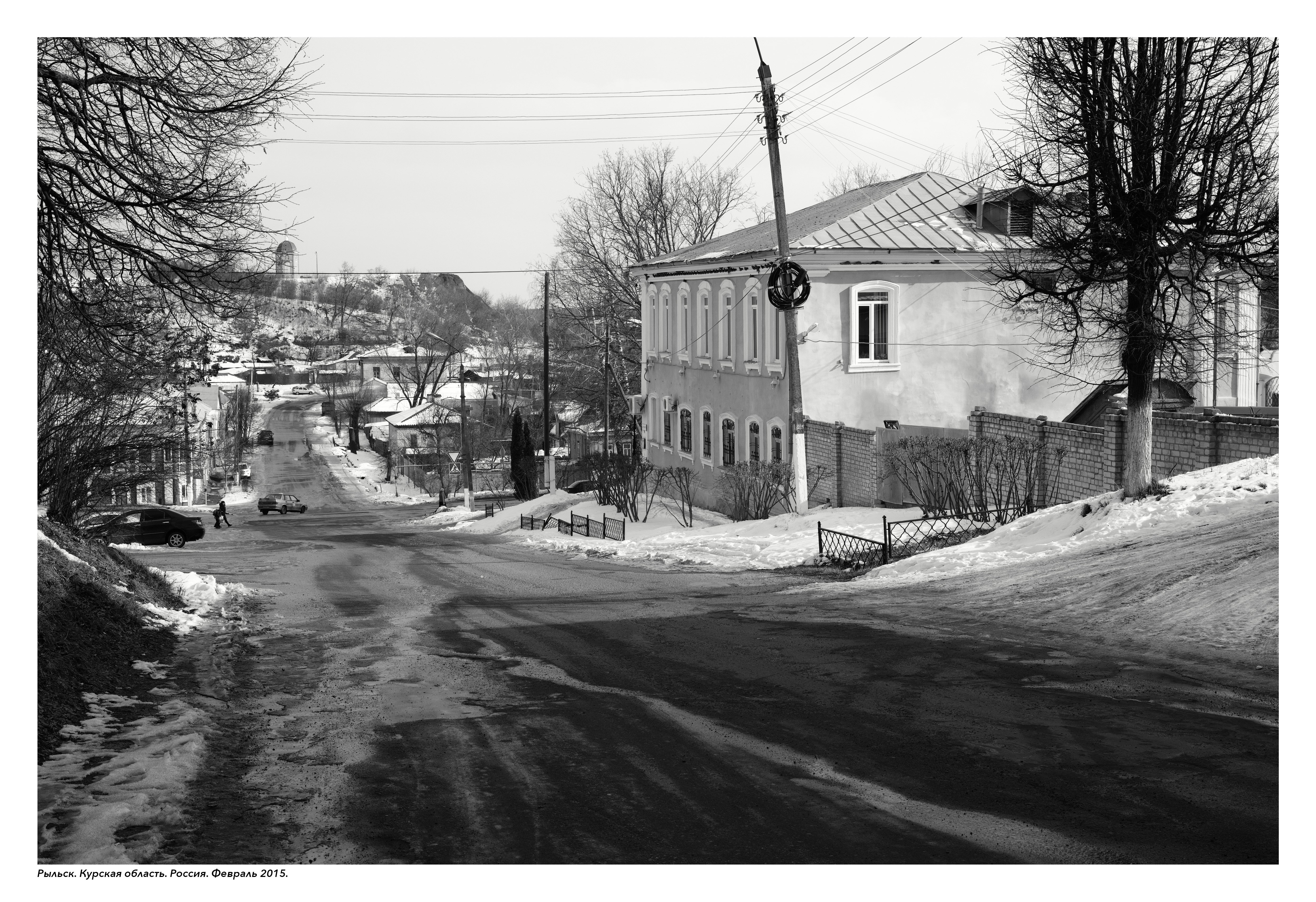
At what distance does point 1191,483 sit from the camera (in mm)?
16375

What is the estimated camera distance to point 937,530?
20.0 metres

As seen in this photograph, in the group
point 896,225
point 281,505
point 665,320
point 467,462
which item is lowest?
point 281,505

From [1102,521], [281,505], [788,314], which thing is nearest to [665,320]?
[788,314]

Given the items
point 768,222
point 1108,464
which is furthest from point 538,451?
point 1108,464

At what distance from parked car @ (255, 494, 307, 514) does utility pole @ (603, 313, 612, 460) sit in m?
16.6

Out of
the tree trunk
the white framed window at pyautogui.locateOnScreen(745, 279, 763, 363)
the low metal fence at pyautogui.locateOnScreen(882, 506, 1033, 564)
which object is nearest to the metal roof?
the white framed window at pyautogui.locateOnScreen(745, 279, 763, 363)

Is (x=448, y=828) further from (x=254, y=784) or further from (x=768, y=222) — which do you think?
(x=768, y=222)

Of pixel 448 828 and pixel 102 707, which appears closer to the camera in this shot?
pixel 448 828

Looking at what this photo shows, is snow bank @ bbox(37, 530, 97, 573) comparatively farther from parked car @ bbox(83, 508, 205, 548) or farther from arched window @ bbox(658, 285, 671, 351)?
arched window @ bbox(658, 285, 671, 351)

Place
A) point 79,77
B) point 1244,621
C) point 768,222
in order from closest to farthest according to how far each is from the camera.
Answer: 1. point 79,77
2. point 1244,621
3. point 768,222

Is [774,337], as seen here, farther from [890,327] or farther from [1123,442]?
[1123,442]

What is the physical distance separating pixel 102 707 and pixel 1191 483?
14.0 meters

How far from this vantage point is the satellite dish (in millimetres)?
23281

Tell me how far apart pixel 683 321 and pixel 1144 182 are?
73.6 ft
